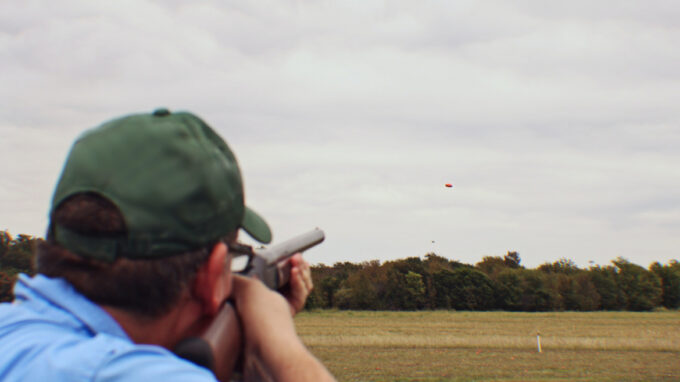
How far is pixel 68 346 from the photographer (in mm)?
1377

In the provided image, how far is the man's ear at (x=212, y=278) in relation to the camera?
162 centimetres

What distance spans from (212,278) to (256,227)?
580 millimetres

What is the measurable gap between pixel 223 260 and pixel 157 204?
242 mm

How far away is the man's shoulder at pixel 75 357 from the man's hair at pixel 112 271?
0.30 ft

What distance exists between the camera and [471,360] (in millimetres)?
25188

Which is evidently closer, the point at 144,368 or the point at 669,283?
the point at 144,368

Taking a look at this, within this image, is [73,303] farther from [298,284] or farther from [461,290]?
[461,290]

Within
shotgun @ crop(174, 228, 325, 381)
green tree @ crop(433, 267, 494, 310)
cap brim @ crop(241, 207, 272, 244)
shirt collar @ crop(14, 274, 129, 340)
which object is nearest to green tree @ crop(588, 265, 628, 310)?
green tree @ crop(433, 267, 494, 310)

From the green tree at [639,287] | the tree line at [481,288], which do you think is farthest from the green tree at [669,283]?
the green tree at [639,287]

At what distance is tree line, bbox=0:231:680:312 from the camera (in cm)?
9088

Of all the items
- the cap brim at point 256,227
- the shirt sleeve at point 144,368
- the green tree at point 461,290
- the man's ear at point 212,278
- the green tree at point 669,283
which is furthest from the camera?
the green tree at point 669,283

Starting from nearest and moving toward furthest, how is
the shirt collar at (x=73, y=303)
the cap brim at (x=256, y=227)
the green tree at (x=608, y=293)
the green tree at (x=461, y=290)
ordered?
the shirt collar at (x=73, y=303) → the cap brim at (x=256, y=227) → the green tree at (x=461, y=290) → the green tree at (x=608, y=293)

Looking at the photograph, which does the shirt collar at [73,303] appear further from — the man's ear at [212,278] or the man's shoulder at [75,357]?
the man's ear at [212,278]

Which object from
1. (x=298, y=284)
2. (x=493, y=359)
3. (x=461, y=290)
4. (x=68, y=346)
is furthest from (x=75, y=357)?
(x=461, y=290)
